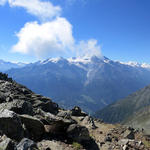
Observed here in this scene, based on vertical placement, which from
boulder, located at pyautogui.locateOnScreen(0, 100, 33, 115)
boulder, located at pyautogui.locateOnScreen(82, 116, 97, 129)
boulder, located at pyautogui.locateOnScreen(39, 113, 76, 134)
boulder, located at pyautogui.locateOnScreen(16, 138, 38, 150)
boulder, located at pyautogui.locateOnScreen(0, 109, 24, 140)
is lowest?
boulder, located at pyautogui.locateOnScreen(16, 138, 38, 150)

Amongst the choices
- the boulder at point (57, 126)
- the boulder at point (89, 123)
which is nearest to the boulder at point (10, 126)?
the boulder at point (57, 126)

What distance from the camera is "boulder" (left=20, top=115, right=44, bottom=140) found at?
54.0 feet

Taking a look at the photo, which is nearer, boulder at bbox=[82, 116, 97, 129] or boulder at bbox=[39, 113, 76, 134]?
boulder at bbox=[39, 113, 76, 134]

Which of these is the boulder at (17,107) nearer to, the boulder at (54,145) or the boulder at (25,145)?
the boulder at (54,145)

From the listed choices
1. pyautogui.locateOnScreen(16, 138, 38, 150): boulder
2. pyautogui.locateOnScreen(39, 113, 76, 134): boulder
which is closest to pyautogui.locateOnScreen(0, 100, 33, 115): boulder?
pyautogui.locateOnScreen(39, 113, 76, 134): boulder

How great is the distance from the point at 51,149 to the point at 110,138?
11.0 metres

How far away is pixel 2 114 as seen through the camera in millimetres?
13805

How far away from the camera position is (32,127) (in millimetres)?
16781

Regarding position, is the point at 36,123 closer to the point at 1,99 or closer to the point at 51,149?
the point at 51,149

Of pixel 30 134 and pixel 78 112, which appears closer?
pixel 30 134

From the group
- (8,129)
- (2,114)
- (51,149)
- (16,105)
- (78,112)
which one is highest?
(78,112)

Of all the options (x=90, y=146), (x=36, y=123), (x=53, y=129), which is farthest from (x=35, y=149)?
(x=90, y=146)

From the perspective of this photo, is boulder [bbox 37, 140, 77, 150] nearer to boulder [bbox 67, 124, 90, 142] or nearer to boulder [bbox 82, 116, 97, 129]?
boulder [bbox 67, 124, 90, 142]

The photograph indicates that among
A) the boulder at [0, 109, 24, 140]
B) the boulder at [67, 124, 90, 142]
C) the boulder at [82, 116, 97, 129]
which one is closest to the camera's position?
the boulder at [0, 109, 24, 140]
